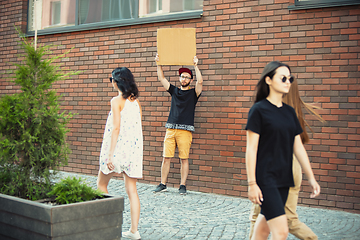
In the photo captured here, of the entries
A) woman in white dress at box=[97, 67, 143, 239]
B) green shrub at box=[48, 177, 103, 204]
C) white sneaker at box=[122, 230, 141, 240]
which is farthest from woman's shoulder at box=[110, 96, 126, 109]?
white sneaker at box=[122, 230, 141, 240]

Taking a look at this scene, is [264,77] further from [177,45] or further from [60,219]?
[177,45]

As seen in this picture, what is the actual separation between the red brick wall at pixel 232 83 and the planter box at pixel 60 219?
348 cm

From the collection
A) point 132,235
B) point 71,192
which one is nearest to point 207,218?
point 132,235

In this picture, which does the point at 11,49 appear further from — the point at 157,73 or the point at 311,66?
the point at 311,66

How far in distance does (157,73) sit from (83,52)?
2.10 meters

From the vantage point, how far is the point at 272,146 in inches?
111

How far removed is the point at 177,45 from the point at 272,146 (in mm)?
3761

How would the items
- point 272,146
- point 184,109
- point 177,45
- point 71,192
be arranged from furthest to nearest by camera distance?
point 184,109, point 177,45, point 71,192, point 272,146

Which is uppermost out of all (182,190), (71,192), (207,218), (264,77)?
(264,77)

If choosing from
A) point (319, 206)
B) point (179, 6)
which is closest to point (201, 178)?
point (319, 206)

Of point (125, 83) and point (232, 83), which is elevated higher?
point (232, 83)

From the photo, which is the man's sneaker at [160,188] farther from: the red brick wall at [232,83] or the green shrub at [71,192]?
the green shrub at [71,192]

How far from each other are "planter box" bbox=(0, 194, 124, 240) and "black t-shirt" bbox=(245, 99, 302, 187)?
1.33 m

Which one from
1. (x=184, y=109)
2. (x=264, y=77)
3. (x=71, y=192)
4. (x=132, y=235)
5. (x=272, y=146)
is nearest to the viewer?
(x=272, y=146)
